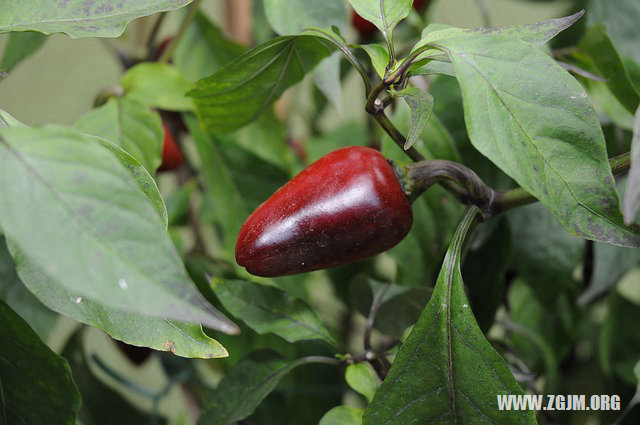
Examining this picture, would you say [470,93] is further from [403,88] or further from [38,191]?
[38,191]

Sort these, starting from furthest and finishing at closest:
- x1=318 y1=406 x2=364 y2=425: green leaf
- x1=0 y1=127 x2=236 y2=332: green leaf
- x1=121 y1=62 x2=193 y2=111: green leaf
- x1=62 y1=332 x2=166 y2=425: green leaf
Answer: x1=62 y1=332 x2=166 y2=425: green leaf → x1=121 y1=62 x2=193 y2=111: green leaf → x1=318 y1=406 x2=364 y2=425: green leaf → x1=0 y1=127 x2=236 y2=332: green leaf

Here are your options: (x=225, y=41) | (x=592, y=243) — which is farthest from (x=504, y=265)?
(x=225, y=41)

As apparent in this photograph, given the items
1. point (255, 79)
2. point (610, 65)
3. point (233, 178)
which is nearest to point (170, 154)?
point (233, 178)

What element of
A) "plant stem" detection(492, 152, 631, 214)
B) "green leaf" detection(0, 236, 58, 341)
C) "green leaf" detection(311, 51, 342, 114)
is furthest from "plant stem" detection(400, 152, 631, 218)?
"green leaf" detection(0, 236, 58, 341)

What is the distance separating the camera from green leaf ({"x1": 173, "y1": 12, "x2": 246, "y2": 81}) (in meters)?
0.47

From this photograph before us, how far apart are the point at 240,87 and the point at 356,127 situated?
1.00 ft

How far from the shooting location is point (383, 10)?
27 centimetres

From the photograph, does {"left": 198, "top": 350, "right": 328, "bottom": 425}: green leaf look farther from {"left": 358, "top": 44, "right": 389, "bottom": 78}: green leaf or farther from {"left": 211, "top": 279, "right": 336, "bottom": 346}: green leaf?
{"left": 358, "top": 44, "right": 389, "bottom": 78}: green leaf

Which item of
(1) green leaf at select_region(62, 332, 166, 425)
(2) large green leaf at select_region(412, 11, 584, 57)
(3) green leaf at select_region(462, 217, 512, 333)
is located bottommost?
(1) green leaf at select_region(62, 332, 166, 425)

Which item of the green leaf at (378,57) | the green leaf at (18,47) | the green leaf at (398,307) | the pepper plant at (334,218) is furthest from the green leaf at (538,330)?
the green leaf at (18,47)

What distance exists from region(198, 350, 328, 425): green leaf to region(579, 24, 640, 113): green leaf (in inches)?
7.5

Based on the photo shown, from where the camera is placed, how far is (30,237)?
17cm

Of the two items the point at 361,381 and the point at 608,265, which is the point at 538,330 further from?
the point at 361,381

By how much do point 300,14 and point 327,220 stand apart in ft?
0.49
